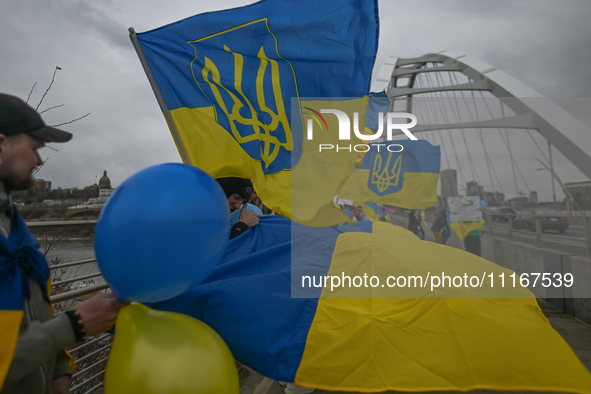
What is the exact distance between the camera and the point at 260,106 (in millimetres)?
2658

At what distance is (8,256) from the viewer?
1.29 meters

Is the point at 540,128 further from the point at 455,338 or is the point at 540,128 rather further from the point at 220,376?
the point at 220,376

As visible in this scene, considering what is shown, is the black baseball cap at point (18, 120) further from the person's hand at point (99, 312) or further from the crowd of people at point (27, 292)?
the person's hand at point (99, 312)

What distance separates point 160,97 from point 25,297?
6.20ft

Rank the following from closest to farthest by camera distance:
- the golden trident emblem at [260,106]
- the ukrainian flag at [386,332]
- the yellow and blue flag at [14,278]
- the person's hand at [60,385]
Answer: the yellow and blue flag at [14,278] < the person's hand at [60,385] < the ukrainian flag at [386,332] < the golden trident emblem at [260,106]

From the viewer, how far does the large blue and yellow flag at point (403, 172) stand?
34.8ft

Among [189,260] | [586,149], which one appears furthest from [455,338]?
[586,149]

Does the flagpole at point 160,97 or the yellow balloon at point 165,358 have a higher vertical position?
the flagpole at point 160,97

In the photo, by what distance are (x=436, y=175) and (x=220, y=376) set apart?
408 inches

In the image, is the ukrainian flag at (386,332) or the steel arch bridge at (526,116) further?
the steel arch bridge at (526,116)

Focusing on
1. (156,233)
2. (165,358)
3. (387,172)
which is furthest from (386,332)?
(387,172)

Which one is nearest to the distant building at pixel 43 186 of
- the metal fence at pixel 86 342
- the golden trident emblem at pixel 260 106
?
the metal fence at pixel 86 342

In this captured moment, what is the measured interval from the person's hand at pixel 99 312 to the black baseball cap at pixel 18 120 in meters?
0.69

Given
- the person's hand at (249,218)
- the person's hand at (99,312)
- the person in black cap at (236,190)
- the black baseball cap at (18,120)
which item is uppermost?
the black baseball cap at (18,120)
